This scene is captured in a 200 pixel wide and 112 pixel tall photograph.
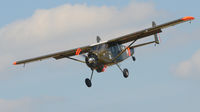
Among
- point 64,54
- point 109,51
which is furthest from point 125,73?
point 64,54

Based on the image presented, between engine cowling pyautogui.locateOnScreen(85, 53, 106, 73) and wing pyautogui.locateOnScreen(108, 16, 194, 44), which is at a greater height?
wing pyautogui.locateOnScreen(108, 16, 194, 44)

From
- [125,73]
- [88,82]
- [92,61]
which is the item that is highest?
[92,61]

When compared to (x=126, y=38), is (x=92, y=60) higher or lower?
lower

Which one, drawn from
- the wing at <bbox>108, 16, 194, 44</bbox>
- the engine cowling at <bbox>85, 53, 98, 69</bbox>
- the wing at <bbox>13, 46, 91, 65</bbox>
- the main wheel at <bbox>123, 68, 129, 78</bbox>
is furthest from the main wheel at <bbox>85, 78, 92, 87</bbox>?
the wing at <bbox>108, 16, 194, 44</bbox>

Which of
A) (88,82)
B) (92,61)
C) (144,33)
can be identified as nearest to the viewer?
(92,61)

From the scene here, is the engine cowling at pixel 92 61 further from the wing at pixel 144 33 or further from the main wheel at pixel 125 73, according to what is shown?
the main wheel at pixel 125 73

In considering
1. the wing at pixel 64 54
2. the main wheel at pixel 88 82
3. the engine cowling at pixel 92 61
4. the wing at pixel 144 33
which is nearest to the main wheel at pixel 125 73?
the wing at pixel 144 33

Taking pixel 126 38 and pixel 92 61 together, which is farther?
pixel 126 38

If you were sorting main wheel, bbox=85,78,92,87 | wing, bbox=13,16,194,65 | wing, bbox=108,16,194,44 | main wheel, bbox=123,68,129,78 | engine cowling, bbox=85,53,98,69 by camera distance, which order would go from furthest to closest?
1. main wheel, bbox=123,68,129,78
2. main wheel, bbox=85,78,92,87
3. engine cowling, bbox=85,53,98,69
4. wing, bbox=13,16,194,65
5. wing, bbox=108,16,194,44

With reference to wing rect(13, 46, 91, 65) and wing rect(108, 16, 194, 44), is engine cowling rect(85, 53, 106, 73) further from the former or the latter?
wing rect(108, 16, 194, 44)

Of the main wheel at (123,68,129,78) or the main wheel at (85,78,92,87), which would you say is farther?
the main wheel at (123,68,129,78)

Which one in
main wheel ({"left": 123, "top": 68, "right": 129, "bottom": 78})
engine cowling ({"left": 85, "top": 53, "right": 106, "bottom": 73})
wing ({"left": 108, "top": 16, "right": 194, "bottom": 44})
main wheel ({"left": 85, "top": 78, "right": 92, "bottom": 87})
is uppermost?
wing ({"left": 108, "top": 16, "right": 194, "bottom": 44})

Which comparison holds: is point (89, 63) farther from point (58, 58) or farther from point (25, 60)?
point (25, 60)

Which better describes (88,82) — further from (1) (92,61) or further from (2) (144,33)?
(2) (144,33)
